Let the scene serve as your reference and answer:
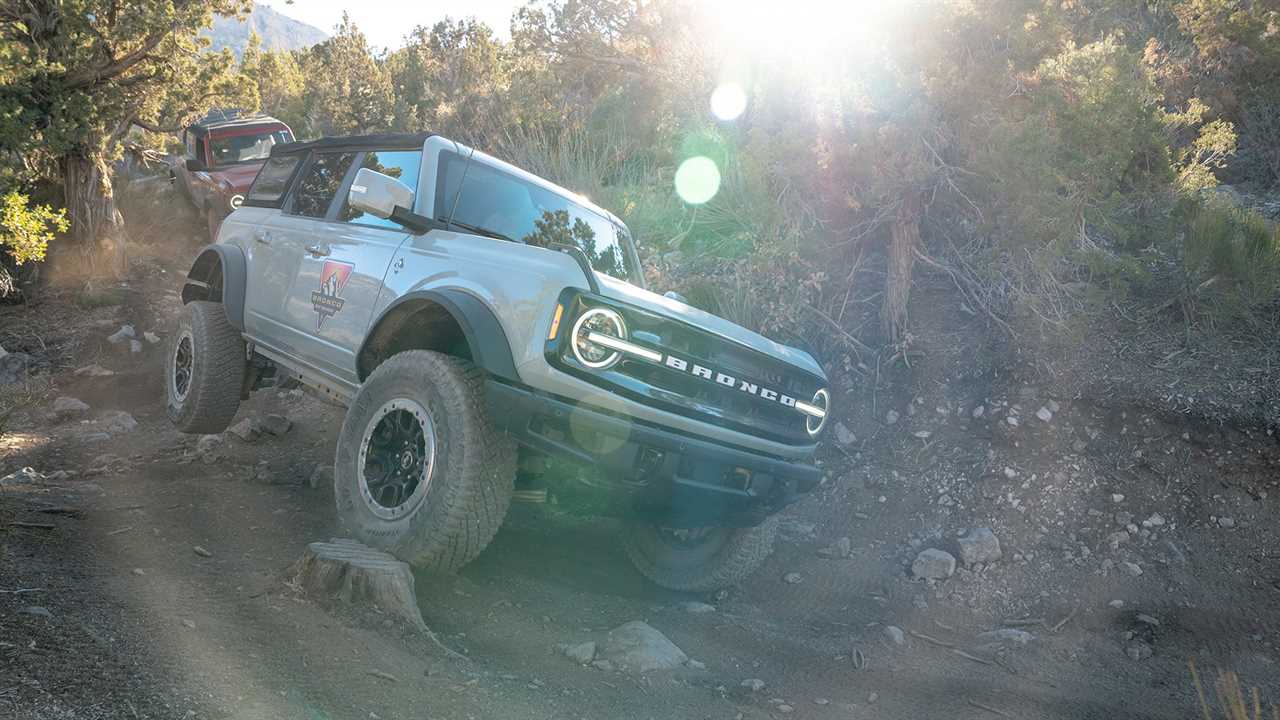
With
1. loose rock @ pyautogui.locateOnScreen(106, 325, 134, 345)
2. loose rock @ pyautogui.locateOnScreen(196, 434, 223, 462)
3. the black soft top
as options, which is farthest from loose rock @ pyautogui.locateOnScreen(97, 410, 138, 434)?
loose rock @ pyautogui.locateOnScreen(106, 325, 134, 345)

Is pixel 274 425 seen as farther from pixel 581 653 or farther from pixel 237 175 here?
pixel 237 175

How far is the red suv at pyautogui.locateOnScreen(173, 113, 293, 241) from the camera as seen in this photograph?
13.0 m

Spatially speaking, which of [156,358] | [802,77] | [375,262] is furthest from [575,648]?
[156,358]

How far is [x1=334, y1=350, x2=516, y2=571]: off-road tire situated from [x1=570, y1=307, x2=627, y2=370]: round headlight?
49 cm

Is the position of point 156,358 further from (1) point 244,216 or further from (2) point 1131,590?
(2) point 1131,590

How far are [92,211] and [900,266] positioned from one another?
40.2 feet

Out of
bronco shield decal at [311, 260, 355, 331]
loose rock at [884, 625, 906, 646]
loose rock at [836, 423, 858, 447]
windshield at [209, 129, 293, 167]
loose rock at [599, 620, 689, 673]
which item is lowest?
loose rock at [599, 620, 689, 673]

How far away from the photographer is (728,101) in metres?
9.71

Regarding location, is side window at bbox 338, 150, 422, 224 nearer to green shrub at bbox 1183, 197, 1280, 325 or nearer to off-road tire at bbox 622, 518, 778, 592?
off-road tire at bbox 622, 518, 778, 592

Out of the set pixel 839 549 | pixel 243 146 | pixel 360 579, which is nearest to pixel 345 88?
pixel 243 146

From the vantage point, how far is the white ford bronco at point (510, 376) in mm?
3525

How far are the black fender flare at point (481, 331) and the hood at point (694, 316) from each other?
18.4 inches

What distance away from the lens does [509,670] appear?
131 inches

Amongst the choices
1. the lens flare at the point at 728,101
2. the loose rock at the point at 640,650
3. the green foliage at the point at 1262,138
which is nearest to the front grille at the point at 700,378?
the loose rock at the point at 640,650
